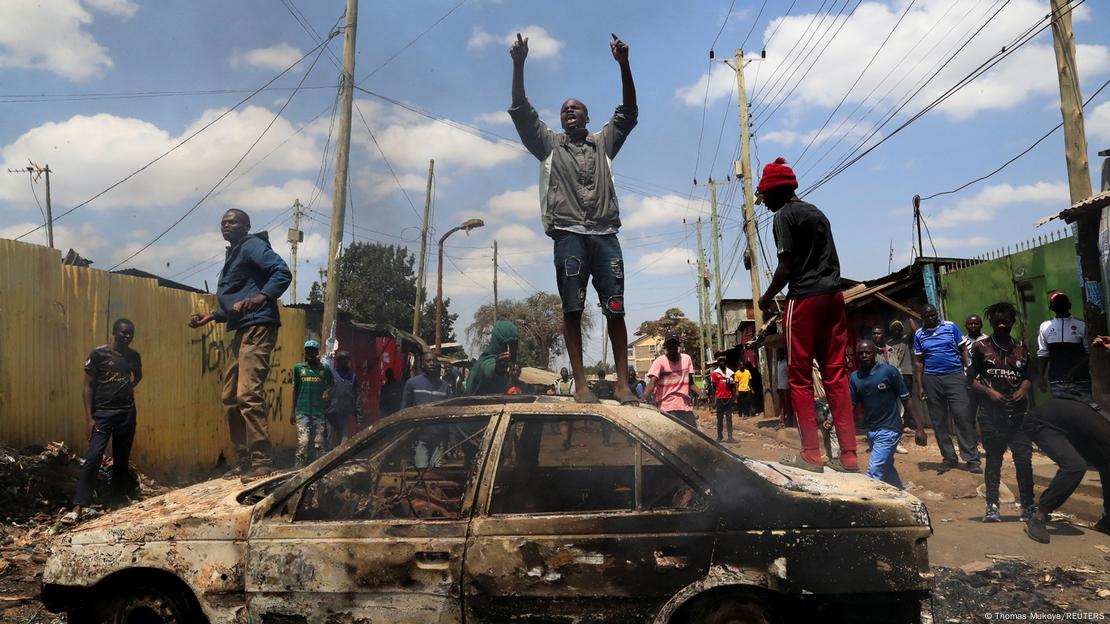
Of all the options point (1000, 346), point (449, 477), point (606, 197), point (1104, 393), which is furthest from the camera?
point (1104, 393)

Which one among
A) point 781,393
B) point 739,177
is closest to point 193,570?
point 781,393

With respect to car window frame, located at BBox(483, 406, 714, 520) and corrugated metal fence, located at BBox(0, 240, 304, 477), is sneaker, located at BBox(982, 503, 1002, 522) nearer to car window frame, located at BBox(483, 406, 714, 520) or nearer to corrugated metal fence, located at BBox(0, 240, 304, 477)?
car window frame, located at BBox(483, 406, 714, 520)

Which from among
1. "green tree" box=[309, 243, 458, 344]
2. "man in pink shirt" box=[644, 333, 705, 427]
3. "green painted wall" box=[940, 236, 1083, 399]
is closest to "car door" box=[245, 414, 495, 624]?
"man in pink shirt" box=[644, 333, 705, 427]

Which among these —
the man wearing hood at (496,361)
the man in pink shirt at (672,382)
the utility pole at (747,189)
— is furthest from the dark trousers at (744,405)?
the man wearing hood at (496,361)

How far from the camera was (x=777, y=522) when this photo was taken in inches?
105

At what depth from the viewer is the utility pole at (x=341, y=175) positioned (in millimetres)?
10773

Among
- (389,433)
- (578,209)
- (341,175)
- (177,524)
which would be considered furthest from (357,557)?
(341,175)

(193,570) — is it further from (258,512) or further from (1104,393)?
(1104,393)

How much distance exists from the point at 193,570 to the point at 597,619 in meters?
1.77

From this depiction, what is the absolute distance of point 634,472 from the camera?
116 inches

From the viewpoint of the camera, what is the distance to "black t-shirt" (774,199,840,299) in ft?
12.4

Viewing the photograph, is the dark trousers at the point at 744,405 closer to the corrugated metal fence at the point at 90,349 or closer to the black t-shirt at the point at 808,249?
the corrugated metal fence at the point at 90,349

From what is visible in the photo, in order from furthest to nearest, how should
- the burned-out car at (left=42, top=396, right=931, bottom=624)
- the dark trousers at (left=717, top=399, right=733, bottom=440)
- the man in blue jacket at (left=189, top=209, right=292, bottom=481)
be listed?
the dark trousers at (left=717, top=399, right=733, bottom=440) < the man in blue jacket at (left=189, top=209, right=292, bottom=481) < the burned-out car at (left=42, top=396, right=931, bottom=624)

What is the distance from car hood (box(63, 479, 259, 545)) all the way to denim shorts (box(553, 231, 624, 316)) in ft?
6.97
